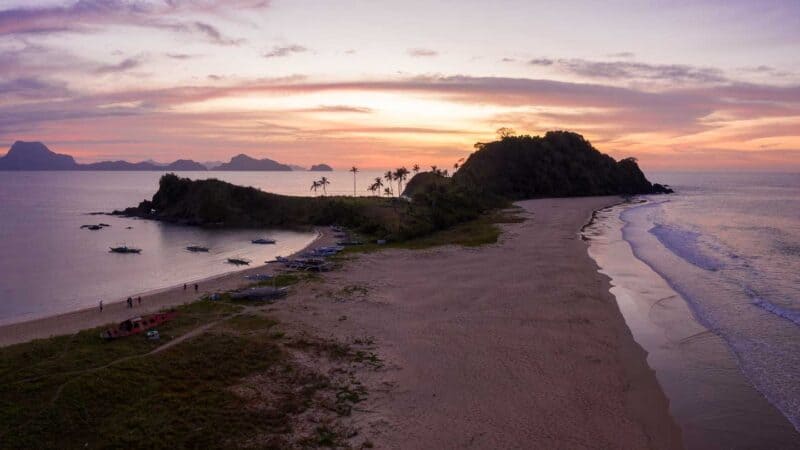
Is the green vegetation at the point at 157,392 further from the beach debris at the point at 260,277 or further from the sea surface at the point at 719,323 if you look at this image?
the beach debris at the point at 260,277

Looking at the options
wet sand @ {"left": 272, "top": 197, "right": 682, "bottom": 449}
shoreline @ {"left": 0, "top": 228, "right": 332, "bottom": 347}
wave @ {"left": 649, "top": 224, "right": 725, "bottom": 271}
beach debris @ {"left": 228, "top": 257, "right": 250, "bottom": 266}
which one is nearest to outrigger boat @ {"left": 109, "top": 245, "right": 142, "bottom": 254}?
beach debris @ {"left": 228, "top": 257, "right": 250, "bottom": 266}

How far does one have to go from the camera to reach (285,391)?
19.5 metres

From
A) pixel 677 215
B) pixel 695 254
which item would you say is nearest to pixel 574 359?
pixel 695 254

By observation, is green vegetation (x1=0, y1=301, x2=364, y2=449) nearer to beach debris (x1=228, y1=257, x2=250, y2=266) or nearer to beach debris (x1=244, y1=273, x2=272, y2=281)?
beach debris (x1=244, y1=273, x2=272, y2=281)

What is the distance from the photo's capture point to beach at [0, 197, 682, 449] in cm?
1711

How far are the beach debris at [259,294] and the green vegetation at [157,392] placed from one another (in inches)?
298

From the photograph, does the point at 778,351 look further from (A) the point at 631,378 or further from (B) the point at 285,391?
(B) the point at 285,391

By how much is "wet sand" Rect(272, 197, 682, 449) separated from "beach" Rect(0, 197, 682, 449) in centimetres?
6

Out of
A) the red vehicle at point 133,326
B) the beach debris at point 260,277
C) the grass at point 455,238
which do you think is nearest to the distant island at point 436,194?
the grass at point 455,238

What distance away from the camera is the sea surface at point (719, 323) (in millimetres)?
18125

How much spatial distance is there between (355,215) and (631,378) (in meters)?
63.8

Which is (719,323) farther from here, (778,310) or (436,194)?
(436,194)

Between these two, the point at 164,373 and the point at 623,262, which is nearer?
the point at 164,373

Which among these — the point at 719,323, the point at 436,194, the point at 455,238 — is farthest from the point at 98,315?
the point at 436,194
